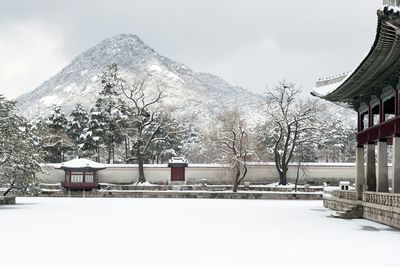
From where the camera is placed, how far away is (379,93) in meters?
27.4

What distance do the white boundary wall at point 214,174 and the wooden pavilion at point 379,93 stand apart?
106 ft

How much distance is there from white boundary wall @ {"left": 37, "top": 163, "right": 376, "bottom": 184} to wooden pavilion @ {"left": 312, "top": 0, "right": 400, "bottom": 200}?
3232 centimetres

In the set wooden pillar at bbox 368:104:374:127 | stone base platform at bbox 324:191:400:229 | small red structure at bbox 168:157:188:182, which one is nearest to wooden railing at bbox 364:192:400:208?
stone base platform at bbox 324:191:400:229

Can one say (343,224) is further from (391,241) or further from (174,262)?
(174,262)

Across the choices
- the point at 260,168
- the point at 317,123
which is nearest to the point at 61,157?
the point at 260,168

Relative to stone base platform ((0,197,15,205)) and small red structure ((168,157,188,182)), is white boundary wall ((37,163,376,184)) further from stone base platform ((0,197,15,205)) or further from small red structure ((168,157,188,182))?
stone base platform ((0,197,15,205))

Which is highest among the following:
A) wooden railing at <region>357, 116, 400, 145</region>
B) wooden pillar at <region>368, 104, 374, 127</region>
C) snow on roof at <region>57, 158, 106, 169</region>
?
wooden pillar at <region>368, 104, 374, 127</region>

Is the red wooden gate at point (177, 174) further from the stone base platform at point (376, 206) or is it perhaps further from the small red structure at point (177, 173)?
the stone base platform at point (376, 206)

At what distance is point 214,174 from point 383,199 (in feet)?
144

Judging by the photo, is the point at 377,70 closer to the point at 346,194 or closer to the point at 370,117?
the point at 370,117

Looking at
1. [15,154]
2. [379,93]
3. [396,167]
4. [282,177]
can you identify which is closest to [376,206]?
[396,167]

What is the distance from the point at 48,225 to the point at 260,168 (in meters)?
45.2

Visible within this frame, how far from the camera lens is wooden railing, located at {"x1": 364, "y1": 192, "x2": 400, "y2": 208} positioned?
70.5ft

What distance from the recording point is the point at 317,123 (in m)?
67.6
